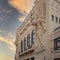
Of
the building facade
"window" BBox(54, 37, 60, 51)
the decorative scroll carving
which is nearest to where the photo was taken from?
"window" BBox(54, 37, 60, 51)

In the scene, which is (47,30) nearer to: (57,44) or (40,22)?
(40,22)

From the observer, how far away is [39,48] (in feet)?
108

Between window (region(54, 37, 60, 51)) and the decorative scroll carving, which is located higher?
the decorative scroll carving

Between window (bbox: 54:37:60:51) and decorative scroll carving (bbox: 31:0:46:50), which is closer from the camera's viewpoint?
window (bbox: 54:37:60:51)

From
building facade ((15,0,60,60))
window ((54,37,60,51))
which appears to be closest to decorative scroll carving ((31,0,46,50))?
building facade ((15,0,60,60))

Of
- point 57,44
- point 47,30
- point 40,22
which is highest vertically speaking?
point 40,22

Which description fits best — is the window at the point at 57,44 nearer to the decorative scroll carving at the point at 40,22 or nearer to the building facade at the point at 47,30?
the building facade at the point at 47,30

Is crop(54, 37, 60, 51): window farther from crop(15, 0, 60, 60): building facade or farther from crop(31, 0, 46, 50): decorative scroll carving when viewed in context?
crop(31, 0, 46, 50): decorative scroll carving

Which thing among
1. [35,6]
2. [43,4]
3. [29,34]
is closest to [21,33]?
[29,34]

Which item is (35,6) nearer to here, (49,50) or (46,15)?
(46,15)

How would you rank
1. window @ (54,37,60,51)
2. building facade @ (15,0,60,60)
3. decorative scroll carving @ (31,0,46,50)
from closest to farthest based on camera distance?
window @ (54,37,60,51), building facade @ (15,0,60,60), decorative scroll carving @ (31,0,46,50)

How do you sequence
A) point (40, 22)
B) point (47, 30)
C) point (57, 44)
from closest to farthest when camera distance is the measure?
point (57, 44), point (47, 30), point (40, 22)

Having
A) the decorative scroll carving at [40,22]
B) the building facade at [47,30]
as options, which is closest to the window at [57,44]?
the building facade at [47,30]

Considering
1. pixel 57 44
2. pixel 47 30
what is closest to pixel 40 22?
pixel 47 30
